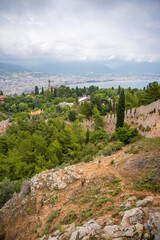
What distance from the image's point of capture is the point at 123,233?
4.04 m

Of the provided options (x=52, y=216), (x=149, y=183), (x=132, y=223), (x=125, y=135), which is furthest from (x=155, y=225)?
(x=125, y=135)

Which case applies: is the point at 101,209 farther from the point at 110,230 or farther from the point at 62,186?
the point at 62,186

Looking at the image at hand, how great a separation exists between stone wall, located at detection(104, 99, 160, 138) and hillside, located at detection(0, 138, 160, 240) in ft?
18.3

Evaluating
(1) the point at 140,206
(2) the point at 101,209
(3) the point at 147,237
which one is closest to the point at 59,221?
(2) the point at 101,209

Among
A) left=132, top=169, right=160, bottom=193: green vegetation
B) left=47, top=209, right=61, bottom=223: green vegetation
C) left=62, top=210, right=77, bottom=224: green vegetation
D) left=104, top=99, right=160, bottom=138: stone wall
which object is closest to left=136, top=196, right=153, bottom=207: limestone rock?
left=132, top=169, right=160, bottom=193: green vegetation

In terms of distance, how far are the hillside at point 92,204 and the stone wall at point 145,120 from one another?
5.57 m

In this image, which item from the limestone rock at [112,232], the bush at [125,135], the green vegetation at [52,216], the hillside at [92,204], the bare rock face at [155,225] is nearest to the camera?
the bare rock face at [155,225]

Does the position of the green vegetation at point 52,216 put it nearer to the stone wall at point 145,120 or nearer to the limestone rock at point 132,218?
the limestone rock at point 132,218

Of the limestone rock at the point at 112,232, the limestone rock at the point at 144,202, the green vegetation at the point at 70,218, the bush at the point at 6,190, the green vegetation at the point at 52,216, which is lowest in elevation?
the bush at the point at 6,190

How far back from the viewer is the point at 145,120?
1706 cm

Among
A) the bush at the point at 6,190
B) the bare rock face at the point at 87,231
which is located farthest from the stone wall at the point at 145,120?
the bush at the point at 6,190

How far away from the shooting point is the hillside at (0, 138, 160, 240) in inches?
175

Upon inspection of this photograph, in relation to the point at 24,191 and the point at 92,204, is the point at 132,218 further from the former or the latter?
the point at 24,191

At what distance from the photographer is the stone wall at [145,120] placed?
15.0 meters
